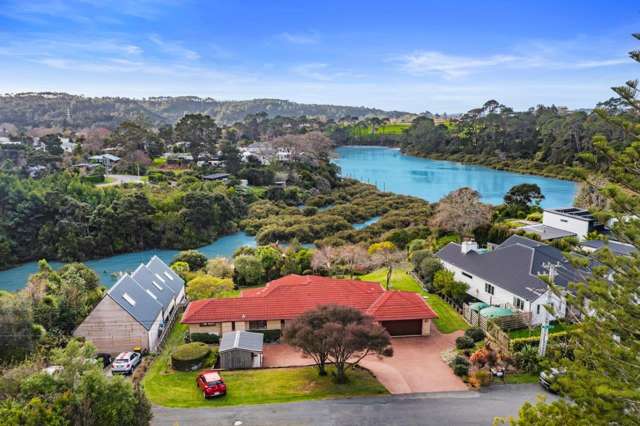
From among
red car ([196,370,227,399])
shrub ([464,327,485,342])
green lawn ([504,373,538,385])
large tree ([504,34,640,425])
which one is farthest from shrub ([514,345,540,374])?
red car ([196,370,227,399])

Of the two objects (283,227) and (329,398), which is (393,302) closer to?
(329,398)

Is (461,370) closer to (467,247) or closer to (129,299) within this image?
(467,247)

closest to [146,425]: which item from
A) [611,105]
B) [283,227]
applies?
[283,227]

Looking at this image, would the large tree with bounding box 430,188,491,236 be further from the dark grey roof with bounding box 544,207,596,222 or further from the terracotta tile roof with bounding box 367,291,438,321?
the terracotta tile roof with bounding box 367,291,438,321

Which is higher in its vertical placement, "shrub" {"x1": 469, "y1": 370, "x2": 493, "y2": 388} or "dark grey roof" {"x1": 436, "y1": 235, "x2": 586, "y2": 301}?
"dark grey roof" {"x1": 436, "y1": 235, "x2": 586, "y2": 301}

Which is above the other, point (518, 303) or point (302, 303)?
point (518, 303)

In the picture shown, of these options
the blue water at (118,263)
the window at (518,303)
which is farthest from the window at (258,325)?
the blue water at (118,263)

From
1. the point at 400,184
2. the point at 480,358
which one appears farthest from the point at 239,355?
the point at 400,184
